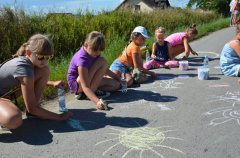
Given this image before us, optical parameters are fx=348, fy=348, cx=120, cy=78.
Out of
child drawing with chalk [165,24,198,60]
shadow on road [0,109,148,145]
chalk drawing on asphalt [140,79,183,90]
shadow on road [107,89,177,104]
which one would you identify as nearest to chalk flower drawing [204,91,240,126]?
shadow on road [107,89,177,104]

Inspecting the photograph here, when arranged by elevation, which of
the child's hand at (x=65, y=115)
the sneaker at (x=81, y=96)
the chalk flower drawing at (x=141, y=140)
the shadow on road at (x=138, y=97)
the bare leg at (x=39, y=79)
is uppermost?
the bare leg at (x=39, y=79)

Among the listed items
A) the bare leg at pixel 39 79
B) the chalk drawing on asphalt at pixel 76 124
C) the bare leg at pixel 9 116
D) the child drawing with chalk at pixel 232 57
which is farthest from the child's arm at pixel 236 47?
the bare leg at pixel 9 116

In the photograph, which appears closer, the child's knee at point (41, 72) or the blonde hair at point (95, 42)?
the child's knee at point (41, 72)

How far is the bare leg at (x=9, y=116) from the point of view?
3.41 meters

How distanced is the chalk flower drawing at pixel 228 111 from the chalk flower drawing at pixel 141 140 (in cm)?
62

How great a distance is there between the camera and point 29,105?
372 centimetres

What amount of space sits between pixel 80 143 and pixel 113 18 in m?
8.42

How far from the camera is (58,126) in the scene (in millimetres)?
3756

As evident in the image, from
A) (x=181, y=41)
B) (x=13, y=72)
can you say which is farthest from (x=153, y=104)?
(x=181, y=41)

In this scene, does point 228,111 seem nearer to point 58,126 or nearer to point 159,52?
point 58,126

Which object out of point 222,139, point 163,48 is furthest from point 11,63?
point 163,48

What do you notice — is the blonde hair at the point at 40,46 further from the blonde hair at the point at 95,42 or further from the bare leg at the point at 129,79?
the bare leg at the point at 129,79

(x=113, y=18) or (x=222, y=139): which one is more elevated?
(x=113, y=18)

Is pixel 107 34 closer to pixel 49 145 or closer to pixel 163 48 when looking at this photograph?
pixel 163 48
